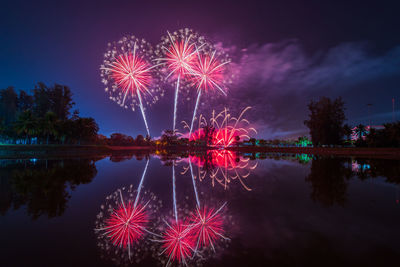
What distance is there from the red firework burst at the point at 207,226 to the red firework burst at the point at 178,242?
0.69 feet

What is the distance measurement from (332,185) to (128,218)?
10983 mm

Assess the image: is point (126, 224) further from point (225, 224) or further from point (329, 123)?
point (329, 123)

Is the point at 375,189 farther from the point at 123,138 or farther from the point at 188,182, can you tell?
the point at 123,138

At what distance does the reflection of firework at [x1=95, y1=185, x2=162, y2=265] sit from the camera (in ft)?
13.7

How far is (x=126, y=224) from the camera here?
568 centimetres

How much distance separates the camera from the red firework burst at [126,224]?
15.7ft

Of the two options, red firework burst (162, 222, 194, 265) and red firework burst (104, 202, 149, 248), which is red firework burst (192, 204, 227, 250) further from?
red firework burst (104, 202, 149, 248)

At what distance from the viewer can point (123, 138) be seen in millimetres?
96688

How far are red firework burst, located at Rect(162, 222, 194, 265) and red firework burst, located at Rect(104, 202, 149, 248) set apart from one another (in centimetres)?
77

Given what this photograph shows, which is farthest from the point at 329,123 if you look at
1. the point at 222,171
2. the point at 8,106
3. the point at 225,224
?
the point at 8,106

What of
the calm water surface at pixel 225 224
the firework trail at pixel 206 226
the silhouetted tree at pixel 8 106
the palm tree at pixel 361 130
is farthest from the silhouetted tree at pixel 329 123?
the silhouetted tree at pixel 8 106

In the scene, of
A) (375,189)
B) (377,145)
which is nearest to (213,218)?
(375,189)

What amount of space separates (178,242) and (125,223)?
2.04 m

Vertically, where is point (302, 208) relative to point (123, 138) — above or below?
below
